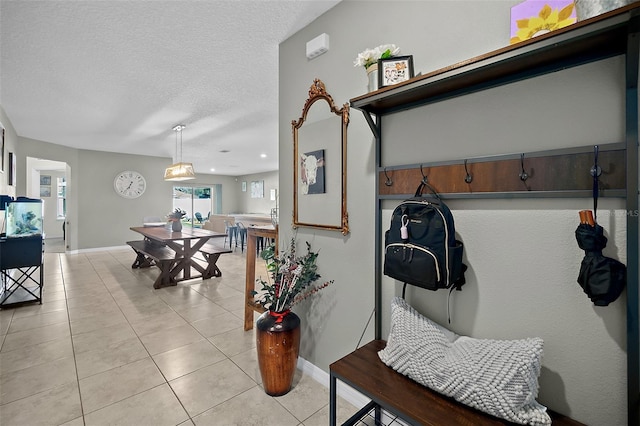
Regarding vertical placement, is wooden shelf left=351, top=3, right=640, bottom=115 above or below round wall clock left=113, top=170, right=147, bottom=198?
below

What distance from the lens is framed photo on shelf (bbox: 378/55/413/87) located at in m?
1.36

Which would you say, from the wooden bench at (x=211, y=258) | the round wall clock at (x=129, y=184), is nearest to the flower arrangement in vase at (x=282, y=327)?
the wooden bench at (x=211, y=258)

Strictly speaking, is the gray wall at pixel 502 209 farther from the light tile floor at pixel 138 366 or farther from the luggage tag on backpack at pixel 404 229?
the light tile floor at pixel 138 366

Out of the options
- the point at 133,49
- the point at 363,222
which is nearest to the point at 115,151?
the point at 133,49

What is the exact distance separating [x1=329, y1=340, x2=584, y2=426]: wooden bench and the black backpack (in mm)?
413

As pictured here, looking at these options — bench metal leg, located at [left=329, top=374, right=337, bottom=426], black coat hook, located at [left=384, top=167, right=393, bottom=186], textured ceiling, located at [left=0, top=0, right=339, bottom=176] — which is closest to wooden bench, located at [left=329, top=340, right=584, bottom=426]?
bench metal leg, located at [left=329, top=374, right=337, bottom=426]

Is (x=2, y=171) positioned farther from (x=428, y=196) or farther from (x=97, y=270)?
(x=428, y=196)

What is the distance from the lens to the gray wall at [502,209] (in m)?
0.99

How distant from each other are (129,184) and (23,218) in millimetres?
4425

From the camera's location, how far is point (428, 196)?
1382mm

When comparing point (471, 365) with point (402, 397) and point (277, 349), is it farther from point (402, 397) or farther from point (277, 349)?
point (277, 349)

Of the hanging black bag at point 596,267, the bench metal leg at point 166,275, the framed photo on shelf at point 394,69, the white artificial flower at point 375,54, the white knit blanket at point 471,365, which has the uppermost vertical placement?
the white artificial flower at point 375,54

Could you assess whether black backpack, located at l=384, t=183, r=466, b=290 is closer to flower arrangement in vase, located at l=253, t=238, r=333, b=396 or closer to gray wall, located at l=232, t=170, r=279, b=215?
flower arrangement in vase, located at l=253, t=238, r=333, b=396

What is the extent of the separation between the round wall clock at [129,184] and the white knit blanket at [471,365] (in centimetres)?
807
